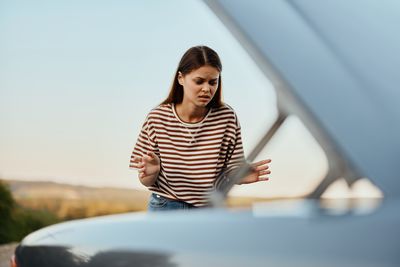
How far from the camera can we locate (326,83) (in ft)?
4.59

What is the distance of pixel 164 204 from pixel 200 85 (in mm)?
441

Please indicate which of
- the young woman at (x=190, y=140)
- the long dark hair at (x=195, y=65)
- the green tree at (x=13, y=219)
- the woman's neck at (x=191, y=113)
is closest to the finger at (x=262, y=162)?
the young woman at (x=190, y=140)

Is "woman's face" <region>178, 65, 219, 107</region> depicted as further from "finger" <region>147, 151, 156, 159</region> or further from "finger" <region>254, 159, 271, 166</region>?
"finger" <region>254, 159, 271, 166</region>

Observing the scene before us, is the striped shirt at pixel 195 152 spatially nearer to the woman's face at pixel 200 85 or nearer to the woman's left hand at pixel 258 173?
the woman's face at pixel 200 85

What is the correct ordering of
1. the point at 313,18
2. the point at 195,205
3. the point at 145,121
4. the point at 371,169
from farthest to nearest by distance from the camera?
the point at 145,121, the point at 195,205, the point at 313,18, the point at 371,169

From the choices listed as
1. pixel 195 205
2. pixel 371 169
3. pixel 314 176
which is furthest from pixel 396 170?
pixel 195 205

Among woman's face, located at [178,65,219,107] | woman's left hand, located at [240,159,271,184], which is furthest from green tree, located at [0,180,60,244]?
woman's left hand, located at [240,159,271,184]

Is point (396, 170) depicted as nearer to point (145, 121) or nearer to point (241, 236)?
point (241, 236)

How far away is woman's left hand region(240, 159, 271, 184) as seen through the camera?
158 cm

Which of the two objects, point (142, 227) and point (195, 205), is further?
point (195, 205)

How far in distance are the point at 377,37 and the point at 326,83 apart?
0.17 m

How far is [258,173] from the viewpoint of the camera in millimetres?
1641

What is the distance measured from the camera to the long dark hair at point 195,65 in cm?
306

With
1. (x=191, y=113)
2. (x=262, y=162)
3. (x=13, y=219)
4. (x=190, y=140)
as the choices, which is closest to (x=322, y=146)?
(x=262, y=162)
